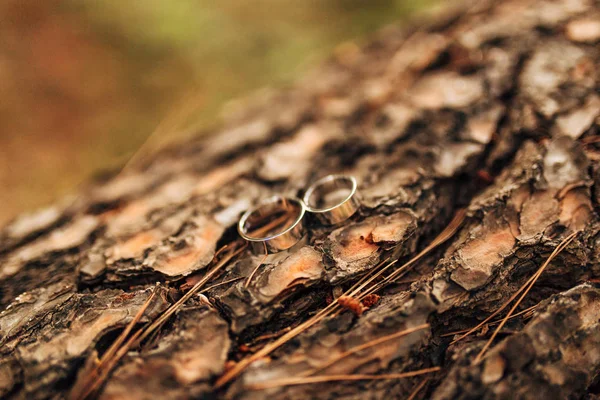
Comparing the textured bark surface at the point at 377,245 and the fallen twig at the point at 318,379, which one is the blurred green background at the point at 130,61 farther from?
the fallen twig at the point at 318,379

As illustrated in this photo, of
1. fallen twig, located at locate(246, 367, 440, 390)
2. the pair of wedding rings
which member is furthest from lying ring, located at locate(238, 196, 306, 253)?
fallen twig, located at locate(246, 367, 440, 390)

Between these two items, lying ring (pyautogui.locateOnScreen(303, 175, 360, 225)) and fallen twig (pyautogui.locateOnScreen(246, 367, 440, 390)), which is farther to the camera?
lying ring (pyautogui.locateOnScreen(303, 175, 360, 225))

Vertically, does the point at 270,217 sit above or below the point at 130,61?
below

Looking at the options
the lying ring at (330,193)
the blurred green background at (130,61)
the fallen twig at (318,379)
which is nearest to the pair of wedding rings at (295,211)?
the lying ring at (330,193)

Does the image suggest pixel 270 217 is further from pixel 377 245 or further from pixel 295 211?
pixel 377 245

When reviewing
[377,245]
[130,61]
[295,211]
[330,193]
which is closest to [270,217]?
[295,211]

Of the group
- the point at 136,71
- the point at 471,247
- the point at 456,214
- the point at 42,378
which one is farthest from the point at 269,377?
the point at 136,71

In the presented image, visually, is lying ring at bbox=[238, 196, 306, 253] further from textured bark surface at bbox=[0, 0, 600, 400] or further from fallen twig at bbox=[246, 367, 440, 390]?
fallen twig at bbox=[246, 367, 440, 390]
